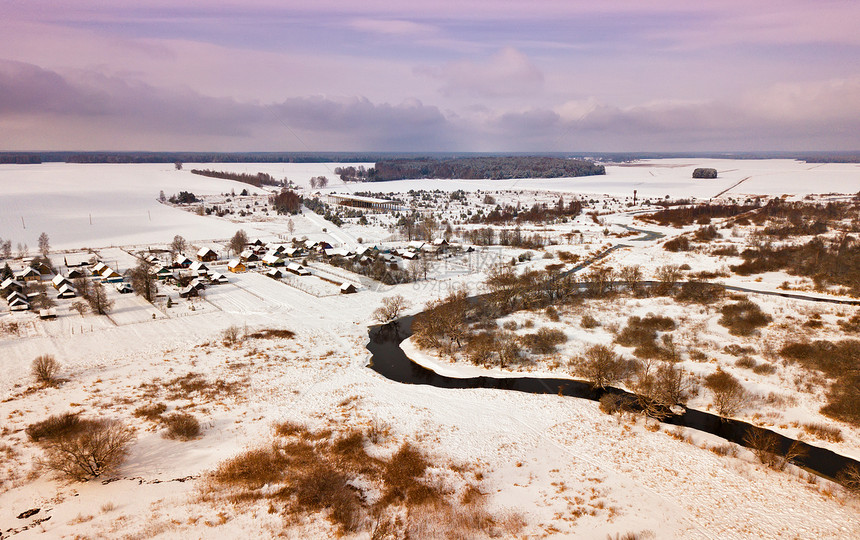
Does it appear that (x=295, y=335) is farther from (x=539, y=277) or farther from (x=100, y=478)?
(x=539, y=277)

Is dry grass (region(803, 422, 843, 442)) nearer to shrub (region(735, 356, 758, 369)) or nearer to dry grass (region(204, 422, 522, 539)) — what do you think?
shrub (region(735, 356, 758, 369))

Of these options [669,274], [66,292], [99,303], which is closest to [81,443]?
[99,303]

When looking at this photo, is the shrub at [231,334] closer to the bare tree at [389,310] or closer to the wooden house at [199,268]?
the bare tree at [389,310]

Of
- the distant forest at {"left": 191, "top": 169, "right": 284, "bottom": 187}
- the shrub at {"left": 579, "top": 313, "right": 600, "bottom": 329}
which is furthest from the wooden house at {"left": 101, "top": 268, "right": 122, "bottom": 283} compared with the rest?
the distant forest at {"left": 191, "top": 169, "right": 284, "bottom": 187}

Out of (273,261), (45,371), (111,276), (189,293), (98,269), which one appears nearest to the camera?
(45,371)

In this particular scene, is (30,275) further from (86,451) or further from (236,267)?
(86,451)

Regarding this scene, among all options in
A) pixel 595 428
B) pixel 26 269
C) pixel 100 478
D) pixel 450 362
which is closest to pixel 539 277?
pixel 450 362

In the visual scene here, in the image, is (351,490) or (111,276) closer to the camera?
(351,490)
